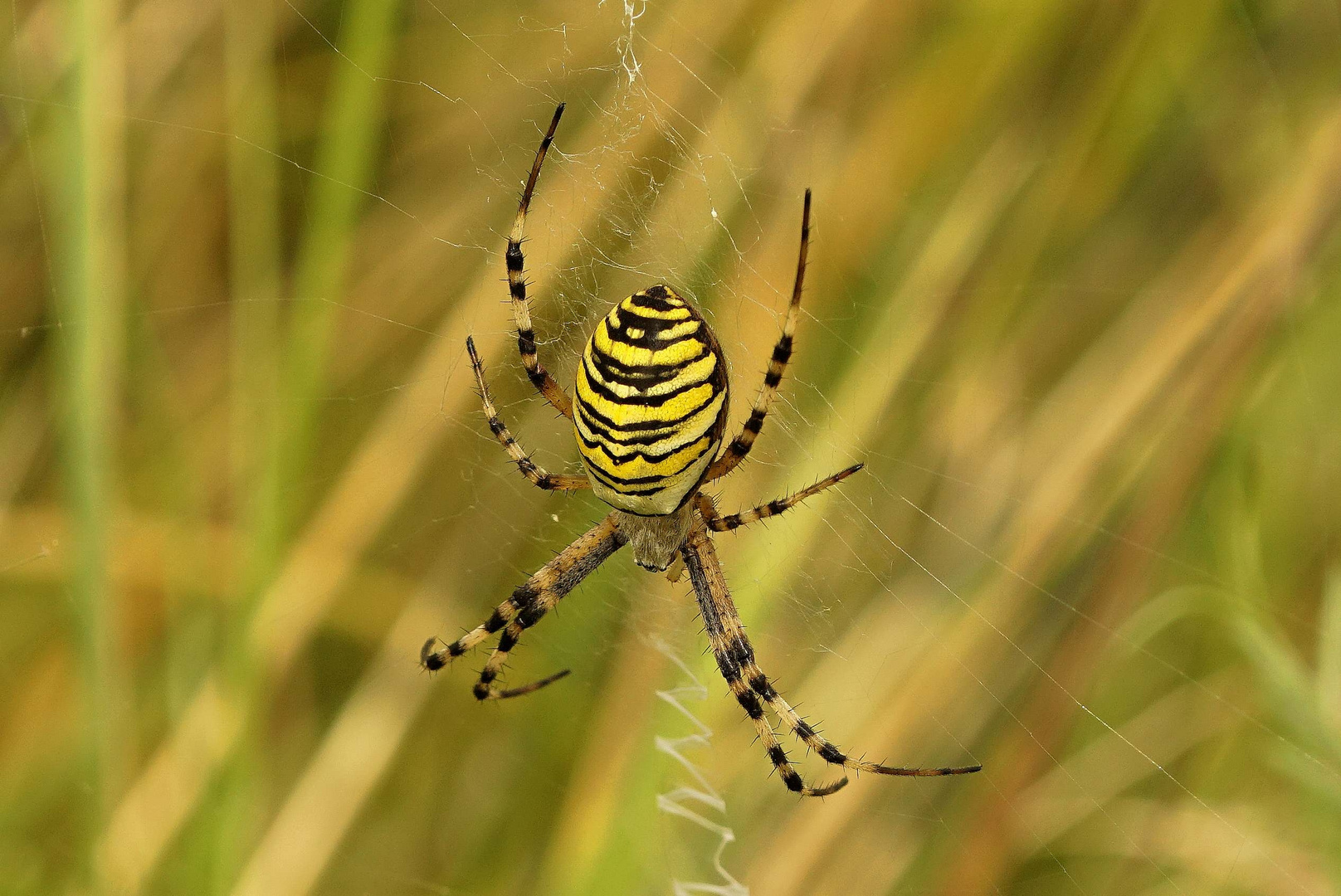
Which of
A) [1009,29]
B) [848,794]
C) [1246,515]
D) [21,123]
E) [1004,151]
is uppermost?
[1009,29]

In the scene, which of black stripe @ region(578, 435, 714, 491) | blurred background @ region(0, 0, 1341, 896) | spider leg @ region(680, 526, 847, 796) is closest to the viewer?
black stripe @ region(578, 435, 714, 491)

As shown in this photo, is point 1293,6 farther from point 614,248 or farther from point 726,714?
point 726,714

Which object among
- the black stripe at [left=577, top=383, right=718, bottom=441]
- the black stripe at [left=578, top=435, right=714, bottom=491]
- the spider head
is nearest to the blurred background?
the spider head

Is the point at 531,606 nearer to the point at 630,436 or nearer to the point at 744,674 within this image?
the point at 744,674

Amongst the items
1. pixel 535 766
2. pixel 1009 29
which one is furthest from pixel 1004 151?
pixel 535 766

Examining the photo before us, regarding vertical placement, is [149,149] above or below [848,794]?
above

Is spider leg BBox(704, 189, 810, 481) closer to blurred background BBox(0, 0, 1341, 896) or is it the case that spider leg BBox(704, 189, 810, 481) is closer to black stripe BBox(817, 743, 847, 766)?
blurred background BBox(0, 0, 1341, 896)

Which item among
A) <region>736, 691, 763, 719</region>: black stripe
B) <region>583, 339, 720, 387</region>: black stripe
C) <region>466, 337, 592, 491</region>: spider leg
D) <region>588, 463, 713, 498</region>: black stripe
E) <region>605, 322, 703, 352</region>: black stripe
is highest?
<region>605, 322, 703, 352</region>: black stripe

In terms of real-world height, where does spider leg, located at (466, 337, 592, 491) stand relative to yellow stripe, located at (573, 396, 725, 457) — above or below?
below
